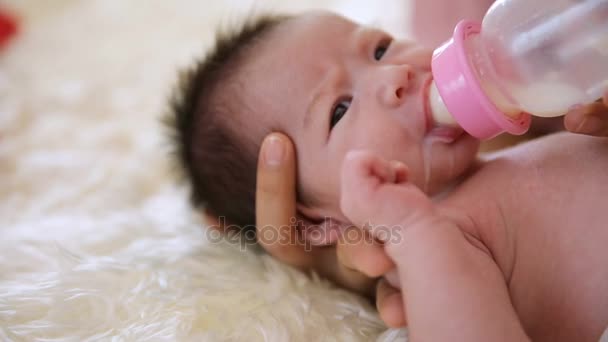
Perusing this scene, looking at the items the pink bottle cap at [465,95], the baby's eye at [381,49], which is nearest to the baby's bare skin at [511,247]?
the pink bottle cap at [465,95]

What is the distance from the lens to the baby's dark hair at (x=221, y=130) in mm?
1156

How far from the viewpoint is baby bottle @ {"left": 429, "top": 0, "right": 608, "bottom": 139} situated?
2.77 feet

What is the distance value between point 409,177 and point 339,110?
0.17 meters

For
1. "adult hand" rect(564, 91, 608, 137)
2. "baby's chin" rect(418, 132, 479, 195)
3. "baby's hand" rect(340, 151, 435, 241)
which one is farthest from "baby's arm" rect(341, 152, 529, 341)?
"adult hand" rect(564, 91, 608, 137)

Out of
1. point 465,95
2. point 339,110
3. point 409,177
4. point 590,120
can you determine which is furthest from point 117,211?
point 590,120

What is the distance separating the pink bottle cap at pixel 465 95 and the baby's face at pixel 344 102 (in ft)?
0.29

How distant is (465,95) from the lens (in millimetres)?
913

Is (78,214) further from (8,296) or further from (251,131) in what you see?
(251,131)

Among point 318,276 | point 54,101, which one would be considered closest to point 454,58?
point 318,276

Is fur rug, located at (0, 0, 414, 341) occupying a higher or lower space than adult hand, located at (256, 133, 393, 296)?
lower

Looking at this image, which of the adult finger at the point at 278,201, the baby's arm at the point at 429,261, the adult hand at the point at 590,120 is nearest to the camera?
the baby's arm at the point at 429,261

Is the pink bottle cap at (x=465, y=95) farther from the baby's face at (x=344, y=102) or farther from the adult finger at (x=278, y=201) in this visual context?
the adult finger at (x=278, y=201)

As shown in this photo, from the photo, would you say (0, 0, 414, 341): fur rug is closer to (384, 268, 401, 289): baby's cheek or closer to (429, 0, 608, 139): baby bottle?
(384, 268, 401, 289): baby's cheek

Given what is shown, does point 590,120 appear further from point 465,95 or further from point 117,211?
point 117,211
